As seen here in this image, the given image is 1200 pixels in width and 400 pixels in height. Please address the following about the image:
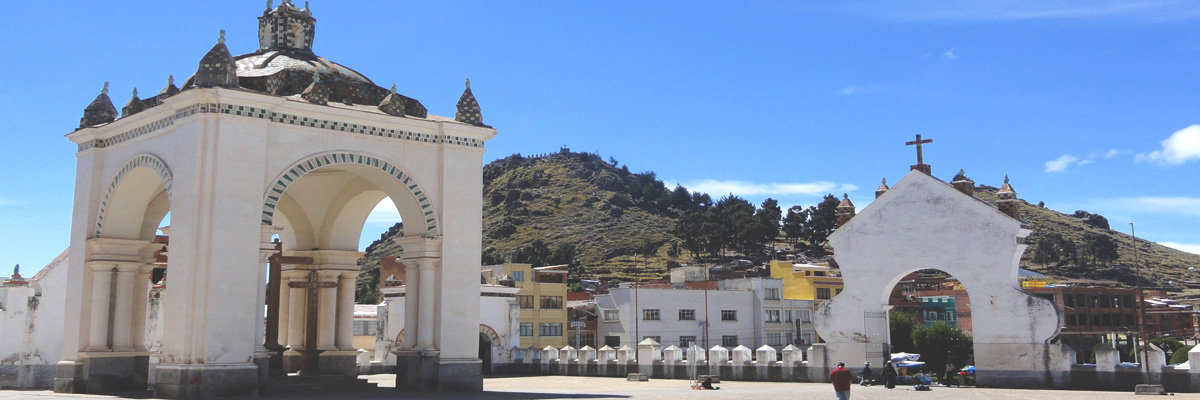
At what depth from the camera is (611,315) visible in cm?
5112

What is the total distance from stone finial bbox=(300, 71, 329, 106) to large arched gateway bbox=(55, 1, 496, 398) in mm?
34

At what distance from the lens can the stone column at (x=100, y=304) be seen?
16484mm

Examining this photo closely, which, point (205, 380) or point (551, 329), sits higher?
point (551, 329)

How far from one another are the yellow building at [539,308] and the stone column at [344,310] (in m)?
28.7

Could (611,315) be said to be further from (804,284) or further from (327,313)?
(327,313)

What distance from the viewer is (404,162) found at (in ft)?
54.0

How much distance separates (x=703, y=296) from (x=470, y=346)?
118 feet

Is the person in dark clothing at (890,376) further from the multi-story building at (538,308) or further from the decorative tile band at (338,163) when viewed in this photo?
the multi-story building at (538,308)

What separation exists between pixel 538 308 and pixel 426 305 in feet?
108

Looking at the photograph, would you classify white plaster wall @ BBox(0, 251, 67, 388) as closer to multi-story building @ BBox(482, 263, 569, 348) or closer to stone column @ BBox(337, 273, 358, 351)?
stone column @ BBox(337, 273, 358, 351)

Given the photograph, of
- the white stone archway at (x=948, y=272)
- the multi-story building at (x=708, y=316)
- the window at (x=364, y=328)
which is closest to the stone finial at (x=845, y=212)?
the white stone archway at (x=948, y=272)

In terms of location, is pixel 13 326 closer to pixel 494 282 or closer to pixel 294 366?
pixel 294 366

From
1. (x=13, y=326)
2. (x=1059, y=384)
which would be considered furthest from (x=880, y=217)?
(x=13, y=326)

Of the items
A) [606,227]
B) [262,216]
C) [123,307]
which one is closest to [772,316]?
[123,307]
